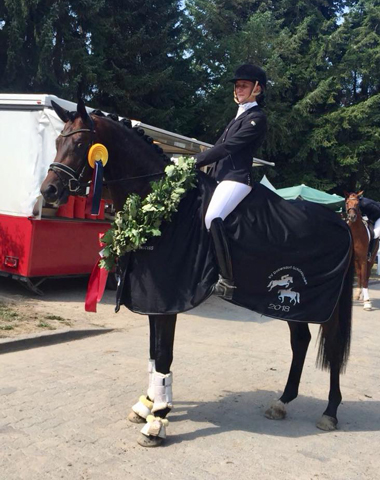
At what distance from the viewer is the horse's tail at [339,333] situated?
15.0ft

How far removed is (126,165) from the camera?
3.98 metres

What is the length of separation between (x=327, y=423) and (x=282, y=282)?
125 centimetres

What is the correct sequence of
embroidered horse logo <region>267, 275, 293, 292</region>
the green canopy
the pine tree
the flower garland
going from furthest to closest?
the pine tree → the green canopy → embroidered horse logo <region>267, 275, 293, 292</region> → the flower garland

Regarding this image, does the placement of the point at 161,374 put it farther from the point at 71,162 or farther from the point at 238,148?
the point at 238,148

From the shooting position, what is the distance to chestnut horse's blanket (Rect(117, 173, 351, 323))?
3857 mm

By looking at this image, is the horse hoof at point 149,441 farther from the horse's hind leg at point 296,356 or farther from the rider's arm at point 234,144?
the rider's arm at point 234,144

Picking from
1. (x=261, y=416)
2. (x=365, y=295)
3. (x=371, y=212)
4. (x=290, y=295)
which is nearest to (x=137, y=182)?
(x=290, y=295)

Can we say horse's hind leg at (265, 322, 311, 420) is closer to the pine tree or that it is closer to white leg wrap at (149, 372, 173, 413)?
white leg wrap at (149, 372, 173, 413)

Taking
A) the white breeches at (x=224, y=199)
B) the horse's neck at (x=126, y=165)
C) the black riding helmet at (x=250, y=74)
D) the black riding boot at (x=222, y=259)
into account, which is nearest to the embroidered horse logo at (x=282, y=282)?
the black riding boot at (x=222, y=259)

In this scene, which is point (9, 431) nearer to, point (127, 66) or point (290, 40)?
point (127, 66)

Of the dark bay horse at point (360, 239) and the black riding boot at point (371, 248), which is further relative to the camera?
the black riding boot at point (371, 248)

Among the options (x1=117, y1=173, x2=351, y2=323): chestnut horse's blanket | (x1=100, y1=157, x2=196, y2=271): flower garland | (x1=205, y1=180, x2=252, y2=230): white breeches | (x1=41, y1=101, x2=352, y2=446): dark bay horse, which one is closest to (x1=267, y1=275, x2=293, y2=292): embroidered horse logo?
(x1=117, y1=173, x2=351, y2=323): chestnut horse's blanket

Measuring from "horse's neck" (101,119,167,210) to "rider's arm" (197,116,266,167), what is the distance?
0.43m

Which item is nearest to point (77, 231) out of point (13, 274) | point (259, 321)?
point (13, 274)
